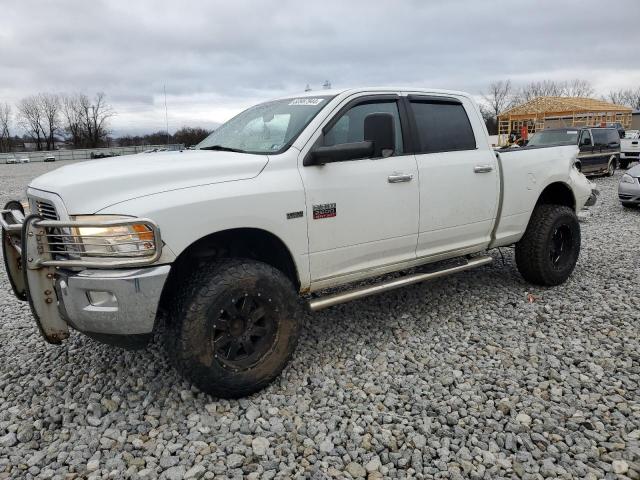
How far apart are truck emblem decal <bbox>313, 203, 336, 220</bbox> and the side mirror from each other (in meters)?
0.29

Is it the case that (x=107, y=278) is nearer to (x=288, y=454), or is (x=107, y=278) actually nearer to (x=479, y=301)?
(x=288, y=454)

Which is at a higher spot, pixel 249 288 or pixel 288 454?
pixel 249 288

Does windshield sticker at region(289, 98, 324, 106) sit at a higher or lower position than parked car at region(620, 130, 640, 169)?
higher

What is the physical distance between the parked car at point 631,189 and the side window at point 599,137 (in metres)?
6.47

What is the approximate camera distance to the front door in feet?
11.1

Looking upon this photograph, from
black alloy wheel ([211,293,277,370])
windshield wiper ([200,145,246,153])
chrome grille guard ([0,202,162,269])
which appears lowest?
black alloy wheel ([211,293,277,370])

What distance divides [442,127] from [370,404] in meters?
2.41

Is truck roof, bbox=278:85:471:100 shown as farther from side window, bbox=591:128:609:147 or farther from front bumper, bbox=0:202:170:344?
side window, bbox=591:128:609:147

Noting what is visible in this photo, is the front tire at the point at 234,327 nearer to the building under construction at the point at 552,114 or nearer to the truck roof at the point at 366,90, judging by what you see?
the truck roof at the point at 366,90

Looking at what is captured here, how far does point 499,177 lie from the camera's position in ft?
14.7

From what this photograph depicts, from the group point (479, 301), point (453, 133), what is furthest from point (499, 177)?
point (479, 301)

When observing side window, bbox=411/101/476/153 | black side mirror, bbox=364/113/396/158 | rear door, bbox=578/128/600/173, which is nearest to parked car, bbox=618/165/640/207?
rear door, bbox=578/128/600/173

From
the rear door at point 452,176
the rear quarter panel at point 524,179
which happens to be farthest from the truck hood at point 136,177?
the rear quarter panel at point 524,179

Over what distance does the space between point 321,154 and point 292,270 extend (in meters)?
0.82
